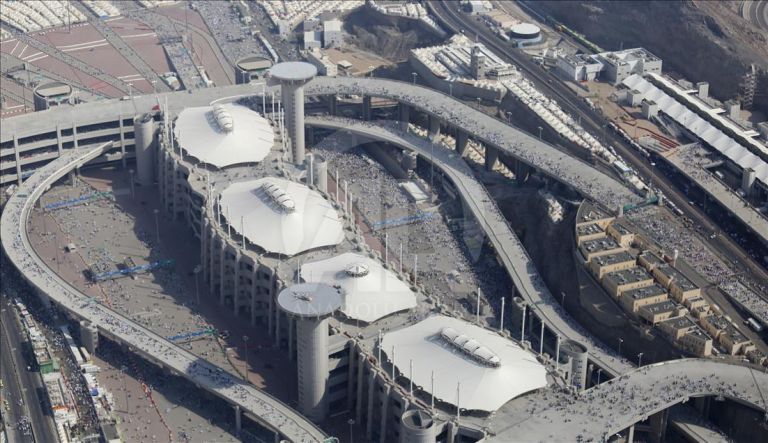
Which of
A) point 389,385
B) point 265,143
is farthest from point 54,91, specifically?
point 389,385

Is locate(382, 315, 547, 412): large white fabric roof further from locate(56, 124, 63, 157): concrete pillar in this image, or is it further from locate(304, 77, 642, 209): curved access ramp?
locate(56, 124, 63, 157): concrete pillar

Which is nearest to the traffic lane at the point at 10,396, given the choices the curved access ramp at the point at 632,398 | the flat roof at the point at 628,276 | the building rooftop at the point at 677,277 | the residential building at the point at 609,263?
the curved access ramp at the point at 632,398

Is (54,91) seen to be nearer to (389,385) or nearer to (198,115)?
(198,115)

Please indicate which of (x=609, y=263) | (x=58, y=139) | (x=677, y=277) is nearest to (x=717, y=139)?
(x=677, y=277)

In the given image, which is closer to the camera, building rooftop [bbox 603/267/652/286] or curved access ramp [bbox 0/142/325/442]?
curved access ramp [bbox 0/142/325/442]

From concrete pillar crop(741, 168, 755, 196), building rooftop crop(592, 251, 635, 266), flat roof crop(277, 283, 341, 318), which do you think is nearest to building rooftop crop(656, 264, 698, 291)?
building rooftop crop(592, 251, 635, 266)

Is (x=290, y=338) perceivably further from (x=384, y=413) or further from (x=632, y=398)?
(x=632, y=398)
